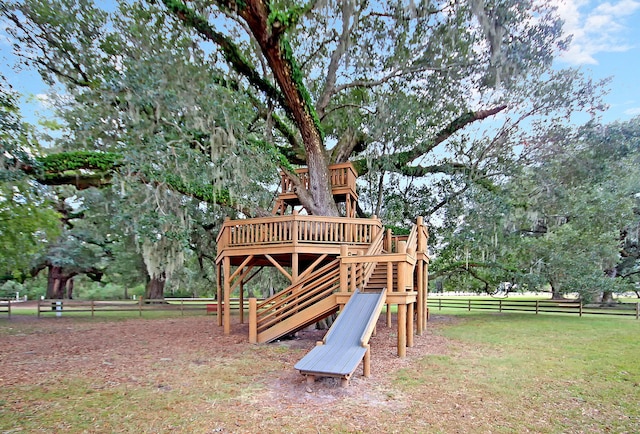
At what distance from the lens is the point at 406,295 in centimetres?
646

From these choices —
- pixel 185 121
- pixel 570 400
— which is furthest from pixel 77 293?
pixel 570 400

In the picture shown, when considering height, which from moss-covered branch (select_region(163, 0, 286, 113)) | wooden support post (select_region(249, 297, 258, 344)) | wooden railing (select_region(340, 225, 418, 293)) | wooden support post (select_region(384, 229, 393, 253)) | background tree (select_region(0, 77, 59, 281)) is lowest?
wooden support post (select_region(249, 297, 258, 344))

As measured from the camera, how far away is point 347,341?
18.2ft

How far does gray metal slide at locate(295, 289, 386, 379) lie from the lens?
4617 mm

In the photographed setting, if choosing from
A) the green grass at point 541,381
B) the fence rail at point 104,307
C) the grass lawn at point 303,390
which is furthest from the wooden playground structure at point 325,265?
the fence rail at point 104,307

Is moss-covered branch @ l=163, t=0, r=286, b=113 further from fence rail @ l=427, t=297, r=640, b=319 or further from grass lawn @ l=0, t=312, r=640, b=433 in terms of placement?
fence rail @ l=427, t=297, r=640, b=319

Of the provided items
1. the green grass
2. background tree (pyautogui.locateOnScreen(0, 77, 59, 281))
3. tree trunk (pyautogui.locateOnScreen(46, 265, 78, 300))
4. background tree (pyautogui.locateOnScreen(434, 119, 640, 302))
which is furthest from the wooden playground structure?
tree trunk (pyautogui.locateOnScreen(46, 265, 78, 300))

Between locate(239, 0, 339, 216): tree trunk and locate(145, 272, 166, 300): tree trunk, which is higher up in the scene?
locate(239, 0, 339, 216): tree trunk

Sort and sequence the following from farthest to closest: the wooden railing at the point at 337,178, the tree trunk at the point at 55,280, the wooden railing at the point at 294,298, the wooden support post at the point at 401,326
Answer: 1. the tree trunk at the point at 55,280
2. the wooden railing at the point at 337,178
3. the wooden railing at the point at 294,298
4. the wooden support post at the point at 401,326

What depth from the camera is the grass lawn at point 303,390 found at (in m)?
3.67

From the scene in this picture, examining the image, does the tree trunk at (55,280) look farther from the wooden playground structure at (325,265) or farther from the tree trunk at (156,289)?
the wooden playground structure at (325,265)

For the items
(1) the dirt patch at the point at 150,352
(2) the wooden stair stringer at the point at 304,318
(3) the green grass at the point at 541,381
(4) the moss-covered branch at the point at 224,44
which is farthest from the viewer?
(4) the moss-covered branch at the point at 224,44

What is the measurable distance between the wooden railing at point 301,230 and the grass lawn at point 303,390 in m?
2.51

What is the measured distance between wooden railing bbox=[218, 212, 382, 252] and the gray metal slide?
2377 millimetres
